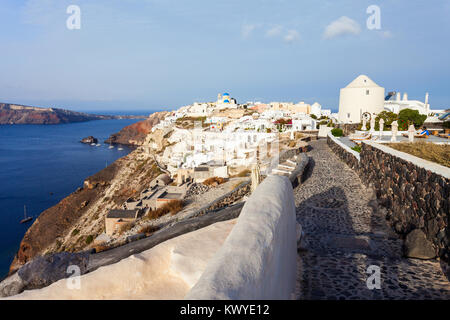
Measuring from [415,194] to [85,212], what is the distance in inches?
1510

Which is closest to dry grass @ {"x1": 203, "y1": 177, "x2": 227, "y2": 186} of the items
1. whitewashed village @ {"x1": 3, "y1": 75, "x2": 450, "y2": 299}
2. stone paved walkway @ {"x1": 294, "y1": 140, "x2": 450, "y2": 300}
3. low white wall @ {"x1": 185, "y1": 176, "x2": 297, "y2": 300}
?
whitewashed village @ {"x1": 3, "y1": 75, "x2": 450, "y2": 299}

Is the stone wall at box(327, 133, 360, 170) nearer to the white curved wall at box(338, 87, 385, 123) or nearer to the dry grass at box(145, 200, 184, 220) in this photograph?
the dry grass at box(145, 200, 184, 220)

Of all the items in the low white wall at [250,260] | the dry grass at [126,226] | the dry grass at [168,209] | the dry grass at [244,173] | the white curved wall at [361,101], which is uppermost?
the white curved wall at [361,101]

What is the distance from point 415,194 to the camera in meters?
5.40

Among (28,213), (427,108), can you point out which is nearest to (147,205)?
(28,213)

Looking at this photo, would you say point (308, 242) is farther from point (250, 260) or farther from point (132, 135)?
point (132, 135)

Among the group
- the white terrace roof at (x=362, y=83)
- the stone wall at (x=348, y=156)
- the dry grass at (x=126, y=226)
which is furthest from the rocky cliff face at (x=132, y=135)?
the stone wall at (x=348, y=156)

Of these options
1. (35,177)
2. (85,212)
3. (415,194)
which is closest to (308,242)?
(415,194)

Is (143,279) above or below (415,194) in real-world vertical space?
below

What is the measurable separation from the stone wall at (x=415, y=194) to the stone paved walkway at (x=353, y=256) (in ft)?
1.01

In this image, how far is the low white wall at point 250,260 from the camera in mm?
1567

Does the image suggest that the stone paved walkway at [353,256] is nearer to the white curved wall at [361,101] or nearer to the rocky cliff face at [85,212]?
the rocky cliff face at [85,212]

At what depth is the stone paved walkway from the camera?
381 centimetres
